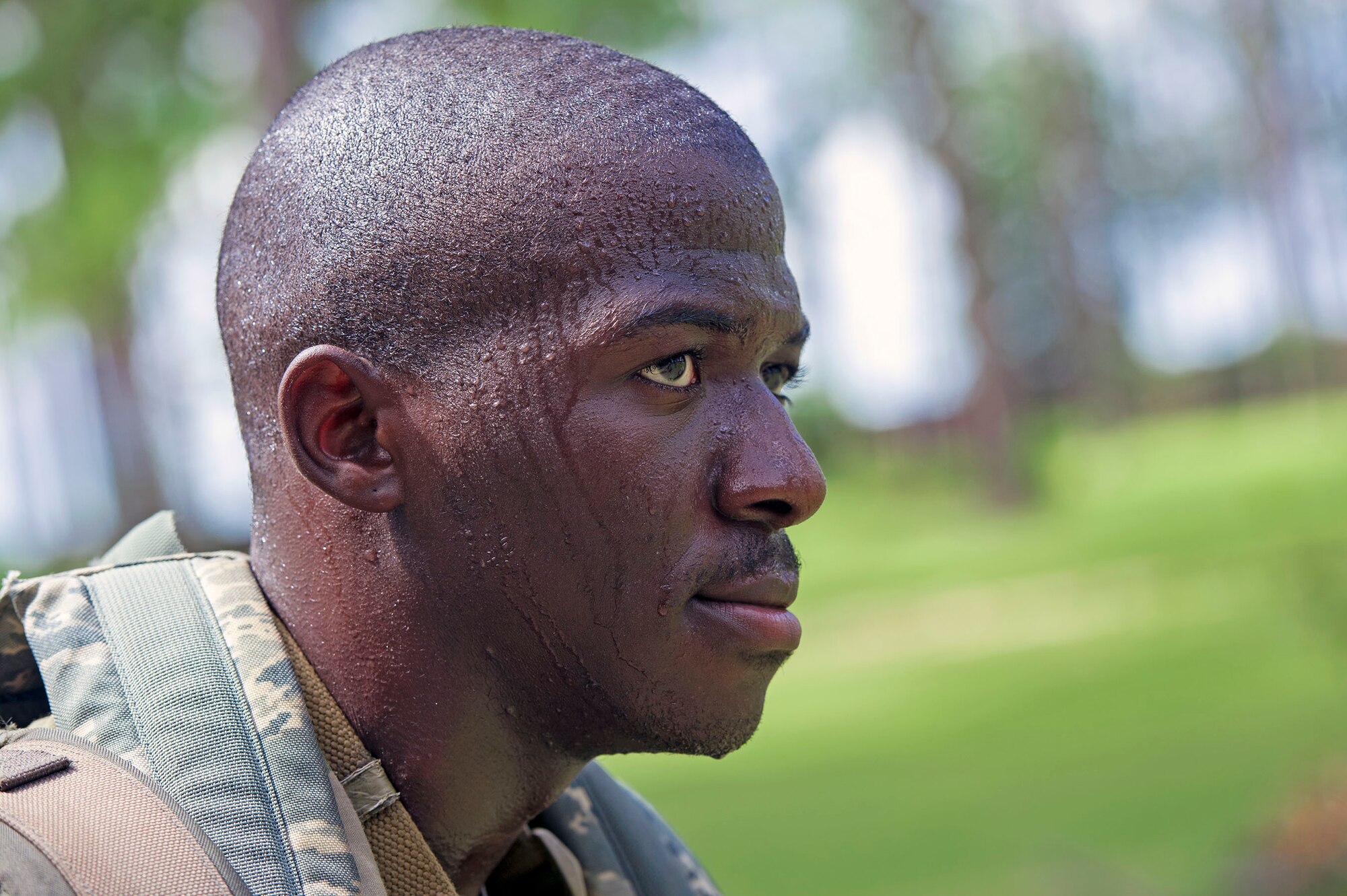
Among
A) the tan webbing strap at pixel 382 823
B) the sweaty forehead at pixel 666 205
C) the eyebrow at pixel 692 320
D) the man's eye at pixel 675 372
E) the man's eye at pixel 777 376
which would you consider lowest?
the tan webbing strap at pixel 382 823

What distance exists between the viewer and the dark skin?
6.42ft

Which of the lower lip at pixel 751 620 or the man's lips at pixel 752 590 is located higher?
the man's lips at pixel 752 590

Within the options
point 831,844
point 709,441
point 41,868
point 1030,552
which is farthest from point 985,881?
point 1030,552

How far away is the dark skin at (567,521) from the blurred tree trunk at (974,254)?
1659 centimetres

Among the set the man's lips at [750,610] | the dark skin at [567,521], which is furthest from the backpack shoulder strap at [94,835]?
the man's lips at [750,610]

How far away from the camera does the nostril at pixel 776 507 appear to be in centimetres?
199

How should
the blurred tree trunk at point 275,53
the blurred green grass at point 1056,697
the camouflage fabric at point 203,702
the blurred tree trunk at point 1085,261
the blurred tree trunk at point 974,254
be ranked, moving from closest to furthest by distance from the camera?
the camouflage fabric at point 203,702
the blurred green grass at point 1056,697
the blurred tree trunk at point 275,53
the blurred tree trunk at point 974,254
the blurred tree trunk at point 1085,261

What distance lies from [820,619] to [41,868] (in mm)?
15287

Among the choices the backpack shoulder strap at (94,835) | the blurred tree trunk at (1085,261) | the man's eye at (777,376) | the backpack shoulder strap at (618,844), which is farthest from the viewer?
the blurred tree trunk at (1085,261)

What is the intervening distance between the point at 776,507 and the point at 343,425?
25.8 inches

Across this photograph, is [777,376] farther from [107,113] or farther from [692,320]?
[107,113]

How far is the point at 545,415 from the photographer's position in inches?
77.5

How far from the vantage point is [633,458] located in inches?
76.8

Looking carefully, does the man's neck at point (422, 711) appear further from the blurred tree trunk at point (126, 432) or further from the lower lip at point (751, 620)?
the blurred tree trunk at point (126, 432)
